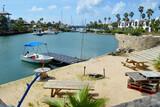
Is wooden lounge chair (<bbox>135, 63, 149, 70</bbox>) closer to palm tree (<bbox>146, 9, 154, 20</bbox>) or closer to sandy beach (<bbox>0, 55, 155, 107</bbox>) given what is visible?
sandy beach (<bbox>0, 55, 155, 107</bbox>)

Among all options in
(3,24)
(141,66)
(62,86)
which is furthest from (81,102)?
(3,24)

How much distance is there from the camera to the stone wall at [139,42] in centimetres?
3141

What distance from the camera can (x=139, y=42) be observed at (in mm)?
33625

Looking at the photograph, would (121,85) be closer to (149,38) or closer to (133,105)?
(133,105)

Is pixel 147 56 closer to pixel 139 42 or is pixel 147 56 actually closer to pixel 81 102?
pixel 139 42

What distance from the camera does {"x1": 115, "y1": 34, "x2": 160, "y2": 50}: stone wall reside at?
31.4 meters

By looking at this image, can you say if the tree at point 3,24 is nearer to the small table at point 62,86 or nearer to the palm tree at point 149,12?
the palm tree at point 149,12

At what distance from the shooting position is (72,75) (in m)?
20.1

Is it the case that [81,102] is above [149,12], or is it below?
below

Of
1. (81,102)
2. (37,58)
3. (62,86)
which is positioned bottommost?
(37,58)

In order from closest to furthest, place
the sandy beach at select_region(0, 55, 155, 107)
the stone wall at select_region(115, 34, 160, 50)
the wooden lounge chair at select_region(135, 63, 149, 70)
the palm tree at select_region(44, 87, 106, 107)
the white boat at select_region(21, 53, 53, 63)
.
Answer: the palm tree at select_region(44, 87, 106, 107) → the sandy beach at select_region(0, 55, 155, 107) → the wooden lounge chair at select_region(135, 63, 149, 70) → the stone wall at select_region(115, 34, 160, 50) → the white boat at select_region(21, 53, 53, 63)

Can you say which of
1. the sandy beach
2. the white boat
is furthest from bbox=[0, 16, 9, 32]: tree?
the sandy beach

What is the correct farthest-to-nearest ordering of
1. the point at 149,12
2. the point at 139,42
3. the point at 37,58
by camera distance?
the point at 149,12 < the point at 37,58 < the point at 139,42

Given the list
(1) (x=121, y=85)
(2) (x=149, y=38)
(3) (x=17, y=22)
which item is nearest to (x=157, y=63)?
(1) (x=121, y=85)
